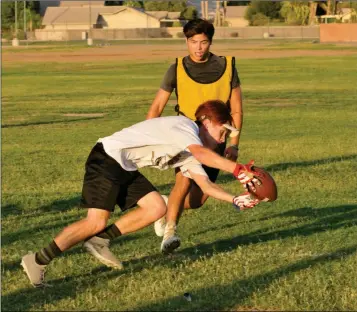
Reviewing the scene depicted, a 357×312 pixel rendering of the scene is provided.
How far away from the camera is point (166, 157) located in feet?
24.2

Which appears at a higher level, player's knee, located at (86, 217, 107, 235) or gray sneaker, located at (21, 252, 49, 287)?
player's knee, located at (86, 217, 107, 235)

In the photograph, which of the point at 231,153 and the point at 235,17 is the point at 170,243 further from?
the point at 235,17

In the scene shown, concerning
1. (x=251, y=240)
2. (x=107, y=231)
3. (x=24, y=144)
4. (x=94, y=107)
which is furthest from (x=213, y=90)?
(x=94, y=107)

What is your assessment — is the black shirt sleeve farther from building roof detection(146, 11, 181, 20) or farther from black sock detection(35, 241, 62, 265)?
building roof detection(146, 11, 181, 20)

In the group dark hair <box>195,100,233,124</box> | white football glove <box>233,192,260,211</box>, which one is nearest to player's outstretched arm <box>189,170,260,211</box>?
white football glove <box>233,192,260,211</box>

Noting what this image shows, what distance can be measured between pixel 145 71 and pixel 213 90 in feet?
135

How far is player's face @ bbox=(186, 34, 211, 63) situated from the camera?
8.88 meters

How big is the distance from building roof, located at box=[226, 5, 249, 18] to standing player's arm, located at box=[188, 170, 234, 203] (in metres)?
134

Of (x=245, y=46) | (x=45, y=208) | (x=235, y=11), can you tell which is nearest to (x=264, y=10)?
(x=235, y=11)

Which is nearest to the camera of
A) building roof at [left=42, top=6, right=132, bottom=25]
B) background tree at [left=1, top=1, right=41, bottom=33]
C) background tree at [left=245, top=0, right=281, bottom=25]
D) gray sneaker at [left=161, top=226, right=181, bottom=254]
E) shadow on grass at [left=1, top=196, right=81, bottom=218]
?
gray sneaker at [left=161, top=226, right=181, bottom=254]

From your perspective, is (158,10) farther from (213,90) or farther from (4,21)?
(213,90)

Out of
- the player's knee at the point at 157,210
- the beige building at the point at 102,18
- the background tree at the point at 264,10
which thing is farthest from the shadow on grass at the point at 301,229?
the background tree at the point at 264,10

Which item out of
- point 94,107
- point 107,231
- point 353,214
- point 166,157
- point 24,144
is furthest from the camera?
point 94,107

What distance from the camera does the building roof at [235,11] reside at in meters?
142
